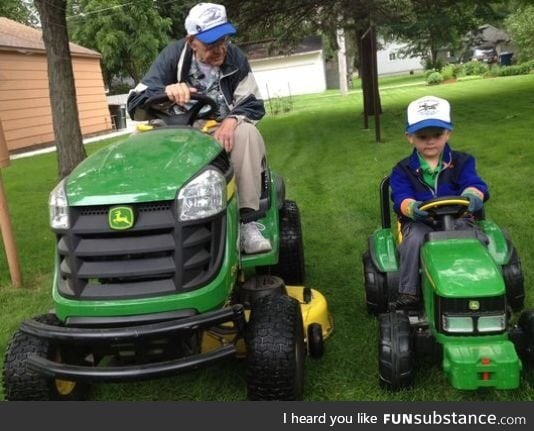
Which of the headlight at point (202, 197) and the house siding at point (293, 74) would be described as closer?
the headlight at point (202, 197)

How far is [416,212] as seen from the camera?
10.6ft

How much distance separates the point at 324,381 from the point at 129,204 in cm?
140

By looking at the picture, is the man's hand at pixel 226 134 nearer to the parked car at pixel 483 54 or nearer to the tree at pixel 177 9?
the tree at pixel 177 9

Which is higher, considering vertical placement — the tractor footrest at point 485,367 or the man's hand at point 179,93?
the man's hand at point 179,93

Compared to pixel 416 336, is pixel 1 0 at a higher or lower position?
higher

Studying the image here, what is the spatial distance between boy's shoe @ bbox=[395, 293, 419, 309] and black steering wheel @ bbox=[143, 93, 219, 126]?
146 cm

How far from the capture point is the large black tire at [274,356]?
260cm

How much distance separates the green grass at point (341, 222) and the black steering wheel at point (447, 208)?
764 millimetres

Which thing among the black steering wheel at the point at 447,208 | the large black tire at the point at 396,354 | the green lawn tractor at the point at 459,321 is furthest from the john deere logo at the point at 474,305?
the black steering wheel at the point at 447,208

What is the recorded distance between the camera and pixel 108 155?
287 cm

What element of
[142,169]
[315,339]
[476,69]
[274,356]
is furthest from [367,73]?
[476,69]

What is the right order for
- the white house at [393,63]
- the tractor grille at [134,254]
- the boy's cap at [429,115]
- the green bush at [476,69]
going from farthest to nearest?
the white house at [393,63] < the green bush at [476,69] < the boy's cap at [429,115] < the tractor grille at [134,254]

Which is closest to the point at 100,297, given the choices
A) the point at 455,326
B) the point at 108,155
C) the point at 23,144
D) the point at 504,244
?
the point at 108,155

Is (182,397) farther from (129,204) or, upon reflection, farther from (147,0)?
(147,0)
